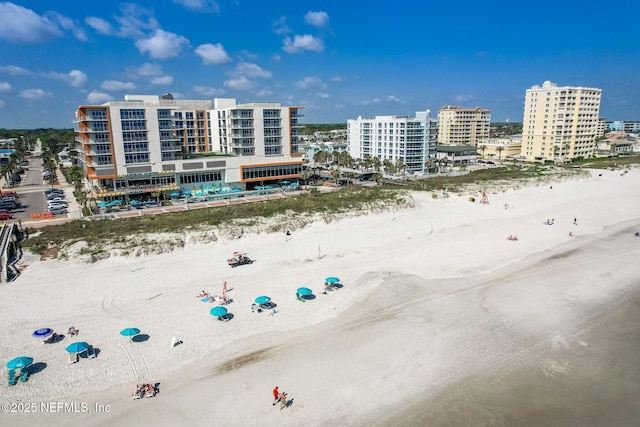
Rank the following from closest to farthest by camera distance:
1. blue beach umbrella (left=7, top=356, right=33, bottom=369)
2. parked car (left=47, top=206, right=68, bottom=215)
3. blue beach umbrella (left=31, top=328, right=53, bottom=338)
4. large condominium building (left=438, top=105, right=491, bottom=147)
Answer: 1. blue beach umbrella (left=7, top=356, right=33, bottom=369)
2. blue beach umbrella (left=31, top=328, right=53, bottom=338)
3. parked car (left=47, top=206, right=68, bottom=215)
4. large condominium building (left=438, top=105, right=491, bottom=147)

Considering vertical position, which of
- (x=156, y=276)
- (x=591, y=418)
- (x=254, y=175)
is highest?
(x=254, y=175)

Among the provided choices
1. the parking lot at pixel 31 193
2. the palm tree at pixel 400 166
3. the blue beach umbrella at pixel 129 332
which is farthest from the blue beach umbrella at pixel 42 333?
the palm tree at pixel 400 166

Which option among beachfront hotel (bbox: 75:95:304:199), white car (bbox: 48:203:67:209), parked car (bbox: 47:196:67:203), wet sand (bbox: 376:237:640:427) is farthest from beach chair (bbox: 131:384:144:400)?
parked car (bbox: 47:196:67:203)

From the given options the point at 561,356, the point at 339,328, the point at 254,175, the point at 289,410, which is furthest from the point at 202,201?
the point at 561,356

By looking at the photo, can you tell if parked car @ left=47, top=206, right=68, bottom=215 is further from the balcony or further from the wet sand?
the wet sand

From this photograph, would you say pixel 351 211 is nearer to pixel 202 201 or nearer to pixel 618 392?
pixel 202 201

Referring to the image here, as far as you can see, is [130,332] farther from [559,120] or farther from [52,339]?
[559,120]
